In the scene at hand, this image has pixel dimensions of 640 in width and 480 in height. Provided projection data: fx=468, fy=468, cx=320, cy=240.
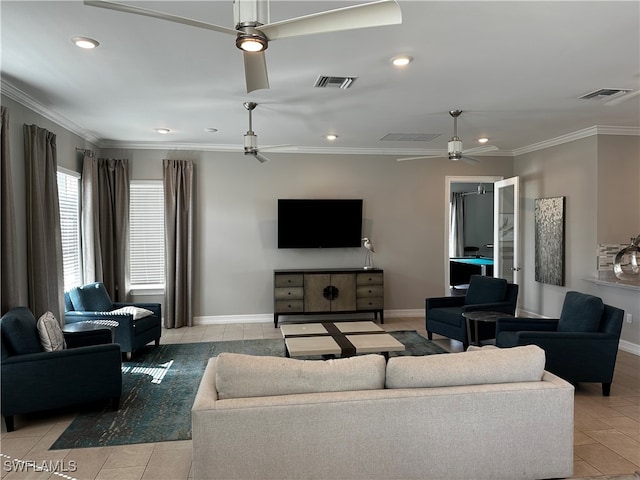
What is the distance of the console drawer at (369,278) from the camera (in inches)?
271

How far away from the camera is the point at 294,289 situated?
22.1 feet

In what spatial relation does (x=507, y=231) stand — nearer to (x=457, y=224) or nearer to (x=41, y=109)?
(x=457, y=224)

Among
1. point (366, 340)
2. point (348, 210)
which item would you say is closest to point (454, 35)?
point (366, 340)

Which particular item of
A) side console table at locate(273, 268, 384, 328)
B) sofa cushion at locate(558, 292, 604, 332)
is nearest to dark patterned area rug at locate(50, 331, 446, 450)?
side console table at locate(273, 268, 384, 328)

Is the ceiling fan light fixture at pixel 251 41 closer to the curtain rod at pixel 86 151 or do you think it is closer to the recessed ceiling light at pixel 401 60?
the recessed ceiling light at pixel 401 60

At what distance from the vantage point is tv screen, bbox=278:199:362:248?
22.8 feet

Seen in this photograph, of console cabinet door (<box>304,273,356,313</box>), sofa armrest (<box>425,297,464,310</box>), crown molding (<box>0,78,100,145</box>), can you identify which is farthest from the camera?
console cabinet door (<box>304,273,356,313</box>)

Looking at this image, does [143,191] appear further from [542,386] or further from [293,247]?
[542,386]

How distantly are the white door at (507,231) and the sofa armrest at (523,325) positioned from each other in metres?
2.32

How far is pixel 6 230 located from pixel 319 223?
162 inches

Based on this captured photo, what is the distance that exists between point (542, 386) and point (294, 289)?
15.0 feet

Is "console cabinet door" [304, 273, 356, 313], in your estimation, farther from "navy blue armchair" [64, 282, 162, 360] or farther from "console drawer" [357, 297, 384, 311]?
"navy blue armchair" [64, 282, 162, 360]

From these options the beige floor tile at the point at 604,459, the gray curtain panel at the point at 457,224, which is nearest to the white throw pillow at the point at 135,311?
the beige floor tile at the point at 604,459

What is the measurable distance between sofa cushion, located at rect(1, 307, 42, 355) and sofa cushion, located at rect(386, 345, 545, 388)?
2.77 metres
